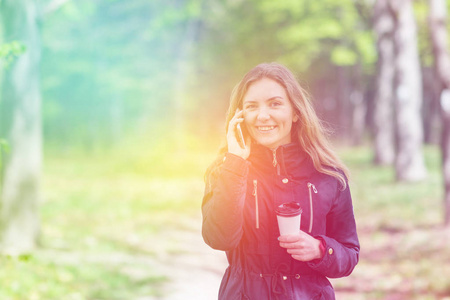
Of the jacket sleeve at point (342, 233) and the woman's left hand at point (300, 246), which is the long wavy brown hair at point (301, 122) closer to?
the jacket sleeve at point (342, 233)

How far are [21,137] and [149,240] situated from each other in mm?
3137

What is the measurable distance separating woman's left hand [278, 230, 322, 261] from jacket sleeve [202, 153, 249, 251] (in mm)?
198

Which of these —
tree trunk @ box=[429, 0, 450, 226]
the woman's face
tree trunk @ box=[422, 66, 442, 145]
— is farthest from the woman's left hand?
tree trunk @ box=[422, 66, 442, 145]

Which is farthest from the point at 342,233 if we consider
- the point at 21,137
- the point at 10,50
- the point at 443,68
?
the point at 21,137

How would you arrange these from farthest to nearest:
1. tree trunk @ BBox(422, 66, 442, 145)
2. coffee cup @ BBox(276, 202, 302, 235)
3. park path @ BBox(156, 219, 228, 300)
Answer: tree trunk @ BBox(422, 66, 442, 145), park path @ BBox(156, 219, 228, 300), coffee cup @ BBox(276, 202, 302, 235)

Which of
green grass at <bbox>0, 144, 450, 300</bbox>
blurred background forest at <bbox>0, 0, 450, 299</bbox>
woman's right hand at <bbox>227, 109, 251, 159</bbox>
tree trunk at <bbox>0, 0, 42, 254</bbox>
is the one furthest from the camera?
tree trunk at <bbox>0, 0, 42, 254</bbox>

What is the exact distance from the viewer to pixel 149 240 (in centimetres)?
1006

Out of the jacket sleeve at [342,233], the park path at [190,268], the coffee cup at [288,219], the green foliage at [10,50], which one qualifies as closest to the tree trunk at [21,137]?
the park path at [190,268]

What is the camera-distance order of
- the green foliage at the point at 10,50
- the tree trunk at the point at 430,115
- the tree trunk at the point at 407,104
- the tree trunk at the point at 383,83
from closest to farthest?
1. the green foliage at the point at 10,50
2. the tree trunk at the point at 407,104
3. the tree trunk at the point at 383,83
4. the tree trunk at the point at 430,115

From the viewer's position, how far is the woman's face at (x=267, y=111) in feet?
7.62

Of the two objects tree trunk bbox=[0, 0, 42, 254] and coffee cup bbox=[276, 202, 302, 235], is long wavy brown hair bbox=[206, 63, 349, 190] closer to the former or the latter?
coffee cup bbox=[276, 202, 302, 235]

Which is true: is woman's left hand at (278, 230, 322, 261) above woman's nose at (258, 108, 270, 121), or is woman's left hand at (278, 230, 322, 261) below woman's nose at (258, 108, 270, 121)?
below

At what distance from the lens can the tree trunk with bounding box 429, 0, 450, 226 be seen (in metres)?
8.25

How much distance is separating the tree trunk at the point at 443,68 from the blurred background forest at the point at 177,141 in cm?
2
